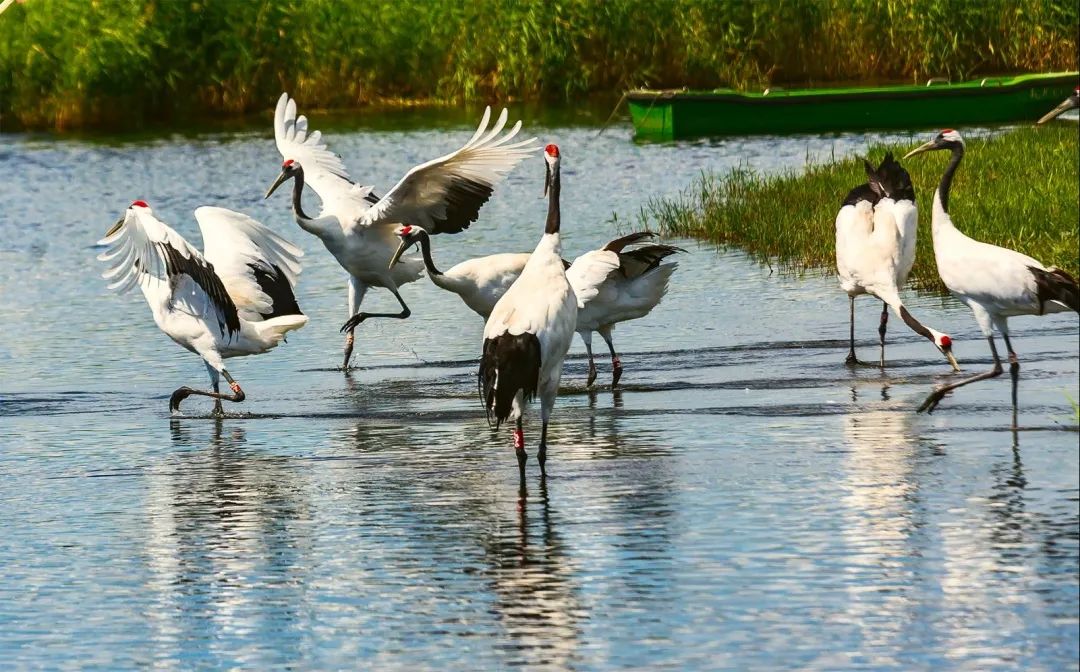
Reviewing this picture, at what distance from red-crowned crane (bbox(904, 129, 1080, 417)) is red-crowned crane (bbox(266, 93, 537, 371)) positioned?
3.51 metres

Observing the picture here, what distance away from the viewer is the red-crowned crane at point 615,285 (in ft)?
39.8

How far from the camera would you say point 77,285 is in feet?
61.9

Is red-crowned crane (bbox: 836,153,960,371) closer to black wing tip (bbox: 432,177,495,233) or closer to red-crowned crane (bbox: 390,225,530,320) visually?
red-crowned crane (bbox: 390,225,530,320)

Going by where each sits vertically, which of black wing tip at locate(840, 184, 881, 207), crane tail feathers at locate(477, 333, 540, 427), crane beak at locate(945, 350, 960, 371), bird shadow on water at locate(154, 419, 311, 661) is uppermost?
black wing tip at locate(840, 184, 881, 207)

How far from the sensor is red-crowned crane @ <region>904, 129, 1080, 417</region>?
1004 cm

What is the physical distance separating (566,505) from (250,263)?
15.4 feet

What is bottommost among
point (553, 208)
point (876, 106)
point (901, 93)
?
point (553, 208)

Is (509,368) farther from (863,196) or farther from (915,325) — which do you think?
(863,196)

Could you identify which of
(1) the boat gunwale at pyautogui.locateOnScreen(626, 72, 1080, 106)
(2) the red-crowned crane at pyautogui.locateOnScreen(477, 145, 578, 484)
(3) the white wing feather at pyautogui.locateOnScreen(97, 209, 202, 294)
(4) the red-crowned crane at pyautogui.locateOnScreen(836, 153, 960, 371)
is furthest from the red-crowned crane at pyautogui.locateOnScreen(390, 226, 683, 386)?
(1) the boat gunwale at pyautogui.locateOnScreen(626, 72, 1080, 106)

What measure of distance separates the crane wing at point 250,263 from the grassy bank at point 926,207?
4.99 m

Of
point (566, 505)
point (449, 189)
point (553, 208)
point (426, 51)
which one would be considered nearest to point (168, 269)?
point (449, 189)

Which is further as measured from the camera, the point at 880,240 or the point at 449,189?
the point at 449,189

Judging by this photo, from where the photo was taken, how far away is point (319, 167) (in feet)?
49.4

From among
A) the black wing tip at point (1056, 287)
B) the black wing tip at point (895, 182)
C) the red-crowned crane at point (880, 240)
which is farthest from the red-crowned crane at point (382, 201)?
the black wing tip at point (1056, 287)
